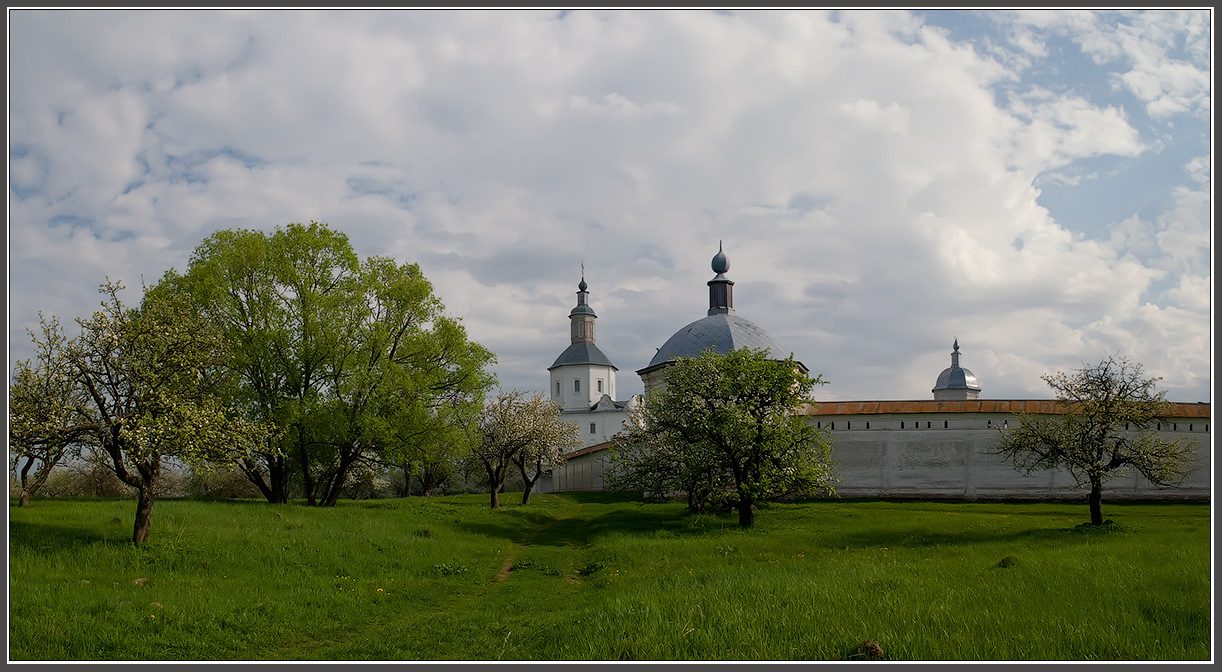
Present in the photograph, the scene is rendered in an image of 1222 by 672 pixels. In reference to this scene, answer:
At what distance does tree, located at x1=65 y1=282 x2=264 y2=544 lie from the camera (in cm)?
1478

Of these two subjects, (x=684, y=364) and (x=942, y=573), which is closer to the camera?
(x=942, y=573)

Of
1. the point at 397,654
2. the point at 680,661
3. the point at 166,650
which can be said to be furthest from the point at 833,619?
the point at 166,650

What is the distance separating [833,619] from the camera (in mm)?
9953

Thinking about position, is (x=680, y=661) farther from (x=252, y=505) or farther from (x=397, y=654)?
(x=252, y=505)

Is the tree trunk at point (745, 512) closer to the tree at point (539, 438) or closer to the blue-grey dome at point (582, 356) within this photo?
the tree at point (539, 438)

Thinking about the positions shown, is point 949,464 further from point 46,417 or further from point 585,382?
point 585,382

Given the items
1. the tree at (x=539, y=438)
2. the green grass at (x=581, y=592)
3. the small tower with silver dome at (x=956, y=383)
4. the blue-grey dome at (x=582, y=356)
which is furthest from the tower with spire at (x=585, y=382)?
the green grass at (x=581, y=592)

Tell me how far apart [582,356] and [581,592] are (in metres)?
72.6

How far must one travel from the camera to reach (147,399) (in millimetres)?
15062

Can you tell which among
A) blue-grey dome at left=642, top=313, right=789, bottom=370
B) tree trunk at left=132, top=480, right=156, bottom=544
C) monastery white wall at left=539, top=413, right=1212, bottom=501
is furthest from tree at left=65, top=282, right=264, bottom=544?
blue-grey dome at left=642, top=313, right=789, bottom=370

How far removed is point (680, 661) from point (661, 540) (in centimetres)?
1317

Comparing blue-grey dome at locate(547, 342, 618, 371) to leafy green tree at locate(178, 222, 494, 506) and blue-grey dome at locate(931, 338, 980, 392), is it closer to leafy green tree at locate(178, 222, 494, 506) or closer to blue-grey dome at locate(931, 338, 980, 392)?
blue-grey dome at locate(931, 338, 980, 392)

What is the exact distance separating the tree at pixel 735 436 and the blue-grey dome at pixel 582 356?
58.0 meters

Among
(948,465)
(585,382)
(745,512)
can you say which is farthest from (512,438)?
(585,382)
